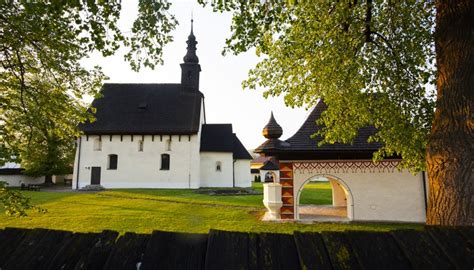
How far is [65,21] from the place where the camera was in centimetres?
396

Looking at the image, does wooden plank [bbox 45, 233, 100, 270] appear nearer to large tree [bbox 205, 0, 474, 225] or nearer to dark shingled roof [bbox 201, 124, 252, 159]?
large tree [bbox 205, 0, 474, 225]

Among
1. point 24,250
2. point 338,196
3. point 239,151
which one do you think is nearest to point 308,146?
point 338,196

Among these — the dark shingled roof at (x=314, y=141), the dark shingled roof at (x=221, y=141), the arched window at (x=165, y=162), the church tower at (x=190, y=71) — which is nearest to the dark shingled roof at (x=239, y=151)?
the dark shingled roof at (x=221, y=141)

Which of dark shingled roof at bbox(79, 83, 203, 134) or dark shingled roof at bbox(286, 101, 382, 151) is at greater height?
dark shingled roof at bbox(79, 83, 203, 134)

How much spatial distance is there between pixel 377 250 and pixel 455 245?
47 centimetres

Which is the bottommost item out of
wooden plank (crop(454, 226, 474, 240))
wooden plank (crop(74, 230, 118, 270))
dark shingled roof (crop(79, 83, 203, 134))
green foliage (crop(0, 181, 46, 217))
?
green foliage (crop(0, 181, 46, 217))

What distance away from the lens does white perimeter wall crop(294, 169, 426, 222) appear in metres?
10.2

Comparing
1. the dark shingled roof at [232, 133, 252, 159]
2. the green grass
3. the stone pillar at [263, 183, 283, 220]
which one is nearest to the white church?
the dark shingled roof at [232, 133, 252, 159]

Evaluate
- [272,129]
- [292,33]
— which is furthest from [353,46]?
[272,129]

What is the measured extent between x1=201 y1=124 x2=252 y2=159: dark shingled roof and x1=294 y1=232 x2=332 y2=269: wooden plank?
27.1 meters

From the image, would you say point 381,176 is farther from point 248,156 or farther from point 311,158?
point 248,156

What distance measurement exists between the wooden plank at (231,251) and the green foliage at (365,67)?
438 cm

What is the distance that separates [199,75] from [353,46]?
90.6 feet

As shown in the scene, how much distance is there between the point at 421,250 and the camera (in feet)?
5.21
